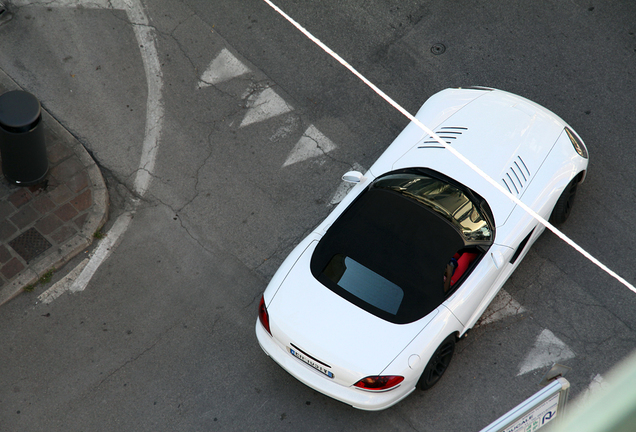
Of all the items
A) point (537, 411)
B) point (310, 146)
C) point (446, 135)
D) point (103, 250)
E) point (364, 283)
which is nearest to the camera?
point (537, 411)

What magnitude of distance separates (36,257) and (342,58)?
4.87 metres

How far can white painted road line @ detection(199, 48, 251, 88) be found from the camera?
27.3 feet

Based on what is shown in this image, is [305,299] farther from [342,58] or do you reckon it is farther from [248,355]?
[342,58]

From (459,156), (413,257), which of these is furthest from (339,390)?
(459,156)

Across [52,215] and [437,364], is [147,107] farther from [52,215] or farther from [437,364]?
[437,364]

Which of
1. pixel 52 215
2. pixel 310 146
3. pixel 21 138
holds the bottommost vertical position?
pixel 52 215

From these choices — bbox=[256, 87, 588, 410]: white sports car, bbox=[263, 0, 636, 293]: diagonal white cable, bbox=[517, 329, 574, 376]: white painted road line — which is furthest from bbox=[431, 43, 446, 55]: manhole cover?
bbox=[517, 329, 574, 376]: white painted road line

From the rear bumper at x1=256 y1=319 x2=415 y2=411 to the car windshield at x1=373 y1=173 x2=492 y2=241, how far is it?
1693 millimetres

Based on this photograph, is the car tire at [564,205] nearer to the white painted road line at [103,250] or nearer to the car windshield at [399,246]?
the car windshield at [399,246]

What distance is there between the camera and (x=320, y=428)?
19.5 ft

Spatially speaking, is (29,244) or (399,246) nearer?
(399,246)

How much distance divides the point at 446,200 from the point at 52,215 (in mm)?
4592

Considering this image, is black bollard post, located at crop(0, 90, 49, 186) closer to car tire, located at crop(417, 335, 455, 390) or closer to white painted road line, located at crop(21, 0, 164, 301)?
white painted road line, located at crop(21, 0, 164, 301)

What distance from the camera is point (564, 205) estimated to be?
6.86 m
